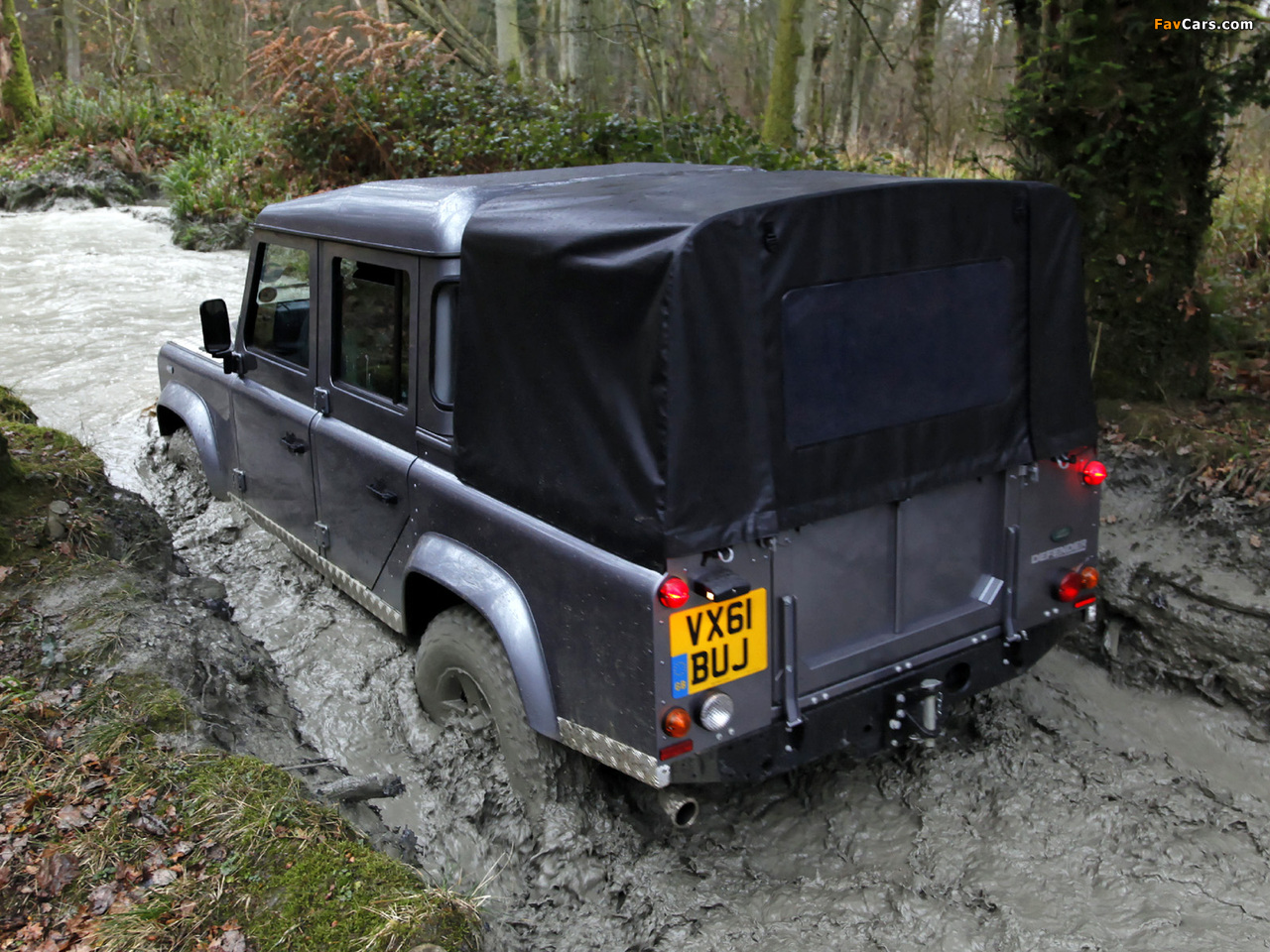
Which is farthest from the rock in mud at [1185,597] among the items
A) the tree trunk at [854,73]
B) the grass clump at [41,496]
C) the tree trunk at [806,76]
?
the tree trunk at [854,73]

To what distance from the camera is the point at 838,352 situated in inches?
120

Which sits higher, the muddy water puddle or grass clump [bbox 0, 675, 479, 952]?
grass clump [bbox 0, 675, 479, 952]

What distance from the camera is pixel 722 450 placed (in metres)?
2.85

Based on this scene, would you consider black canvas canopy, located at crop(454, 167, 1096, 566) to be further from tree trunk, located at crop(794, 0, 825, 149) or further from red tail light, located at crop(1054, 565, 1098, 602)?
tree trunk, located at crop(794, 0, 825, 149)

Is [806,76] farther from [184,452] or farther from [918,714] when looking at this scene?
[918,714]

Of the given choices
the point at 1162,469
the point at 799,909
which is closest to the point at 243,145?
the point at 1162,469

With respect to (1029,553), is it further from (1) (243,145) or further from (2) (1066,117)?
(1) (243,145)

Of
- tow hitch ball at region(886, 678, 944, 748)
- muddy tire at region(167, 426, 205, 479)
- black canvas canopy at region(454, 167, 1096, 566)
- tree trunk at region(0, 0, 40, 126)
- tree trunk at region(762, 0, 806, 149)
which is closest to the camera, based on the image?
black canvas canopy at region(454, 167, 1096, 566)

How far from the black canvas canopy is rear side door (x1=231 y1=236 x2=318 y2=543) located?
1.42 meters

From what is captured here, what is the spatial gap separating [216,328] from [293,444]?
0.81 meters

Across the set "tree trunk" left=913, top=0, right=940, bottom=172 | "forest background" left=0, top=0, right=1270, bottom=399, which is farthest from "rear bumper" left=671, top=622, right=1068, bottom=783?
"tree trunk" left=913, top=0, right=940, bottom=172

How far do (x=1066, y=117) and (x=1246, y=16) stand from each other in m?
0.99

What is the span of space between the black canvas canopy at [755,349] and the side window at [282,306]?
57.0 inches

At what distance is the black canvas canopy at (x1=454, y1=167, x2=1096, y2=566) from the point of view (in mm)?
2807
